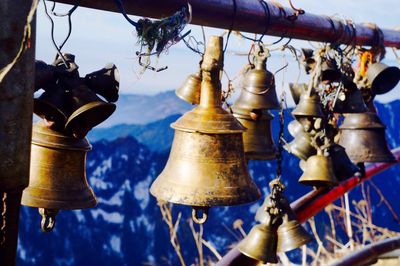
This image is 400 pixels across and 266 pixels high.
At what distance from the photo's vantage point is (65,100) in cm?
180

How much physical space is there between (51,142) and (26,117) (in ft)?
2.43

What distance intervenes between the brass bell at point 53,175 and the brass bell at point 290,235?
1.31 meters

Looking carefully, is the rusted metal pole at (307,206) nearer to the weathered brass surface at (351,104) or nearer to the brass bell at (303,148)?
the brass bell at (303,148)

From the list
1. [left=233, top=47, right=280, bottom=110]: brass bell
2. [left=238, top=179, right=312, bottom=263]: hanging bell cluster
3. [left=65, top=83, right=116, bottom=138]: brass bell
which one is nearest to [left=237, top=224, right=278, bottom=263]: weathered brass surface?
[left=238, top=179, right=312, bottom=263]: hanging bell cluster

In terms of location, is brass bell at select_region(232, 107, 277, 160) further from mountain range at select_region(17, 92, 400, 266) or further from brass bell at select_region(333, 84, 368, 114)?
mountain range at select_region(17, 92, 400, 266)

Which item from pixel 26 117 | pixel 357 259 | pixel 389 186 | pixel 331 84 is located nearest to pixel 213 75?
pixel 26 117

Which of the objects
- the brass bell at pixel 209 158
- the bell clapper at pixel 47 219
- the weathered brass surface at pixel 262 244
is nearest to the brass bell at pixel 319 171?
the weathered brass surface at pixel 262 244

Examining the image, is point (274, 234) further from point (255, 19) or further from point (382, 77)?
point (382, 77)

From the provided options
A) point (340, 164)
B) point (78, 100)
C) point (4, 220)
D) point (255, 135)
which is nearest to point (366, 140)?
point (340, 164)

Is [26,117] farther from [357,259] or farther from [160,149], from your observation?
[160,149]

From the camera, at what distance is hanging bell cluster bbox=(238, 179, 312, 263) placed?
294 cm

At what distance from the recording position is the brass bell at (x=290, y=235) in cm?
295

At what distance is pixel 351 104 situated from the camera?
11.5ft

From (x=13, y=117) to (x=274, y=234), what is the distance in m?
2.07
